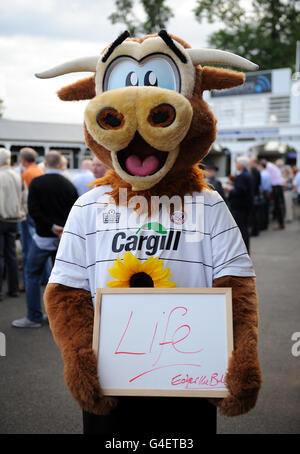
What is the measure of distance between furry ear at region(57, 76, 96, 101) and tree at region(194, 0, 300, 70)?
34822 mm

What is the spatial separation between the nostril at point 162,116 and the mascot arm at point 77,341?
0.72 meters

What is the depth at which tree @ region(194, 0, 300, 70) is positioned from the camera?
34.4 meters

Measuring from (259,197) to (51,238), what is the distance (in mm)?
8448

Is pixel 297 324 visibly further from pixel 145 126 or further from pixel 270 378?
pixel 145 126

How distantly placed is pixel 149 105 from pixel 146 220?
0.46 meters

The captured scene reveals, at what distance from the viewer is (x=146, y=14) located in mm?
34781

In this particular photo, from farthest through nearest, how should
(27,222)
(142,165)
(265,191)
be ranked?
(265,191) → (27,222) → (142,165)

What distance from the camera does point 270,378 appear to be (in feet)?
13.3

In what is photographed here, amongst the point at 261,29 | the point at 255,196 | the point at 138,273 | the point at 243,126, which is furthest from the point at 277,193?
the point at 261,29

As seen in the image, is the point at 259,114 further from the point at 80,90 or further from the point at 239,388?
the point at 239,388

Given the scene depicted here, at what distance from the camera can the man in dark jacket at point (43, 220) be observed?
5.16m

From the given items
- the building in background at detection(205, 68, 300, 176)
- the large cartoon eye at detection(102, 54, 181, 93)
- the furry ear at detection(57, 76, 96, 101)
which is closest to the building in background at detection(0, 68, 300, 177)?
the building in background at detection(205, 68, 300, 176)

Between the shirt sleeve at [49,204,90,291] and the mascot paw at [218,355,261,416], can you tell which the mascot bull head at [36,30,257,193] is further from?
the mascot paw at [218,355,261,416]
